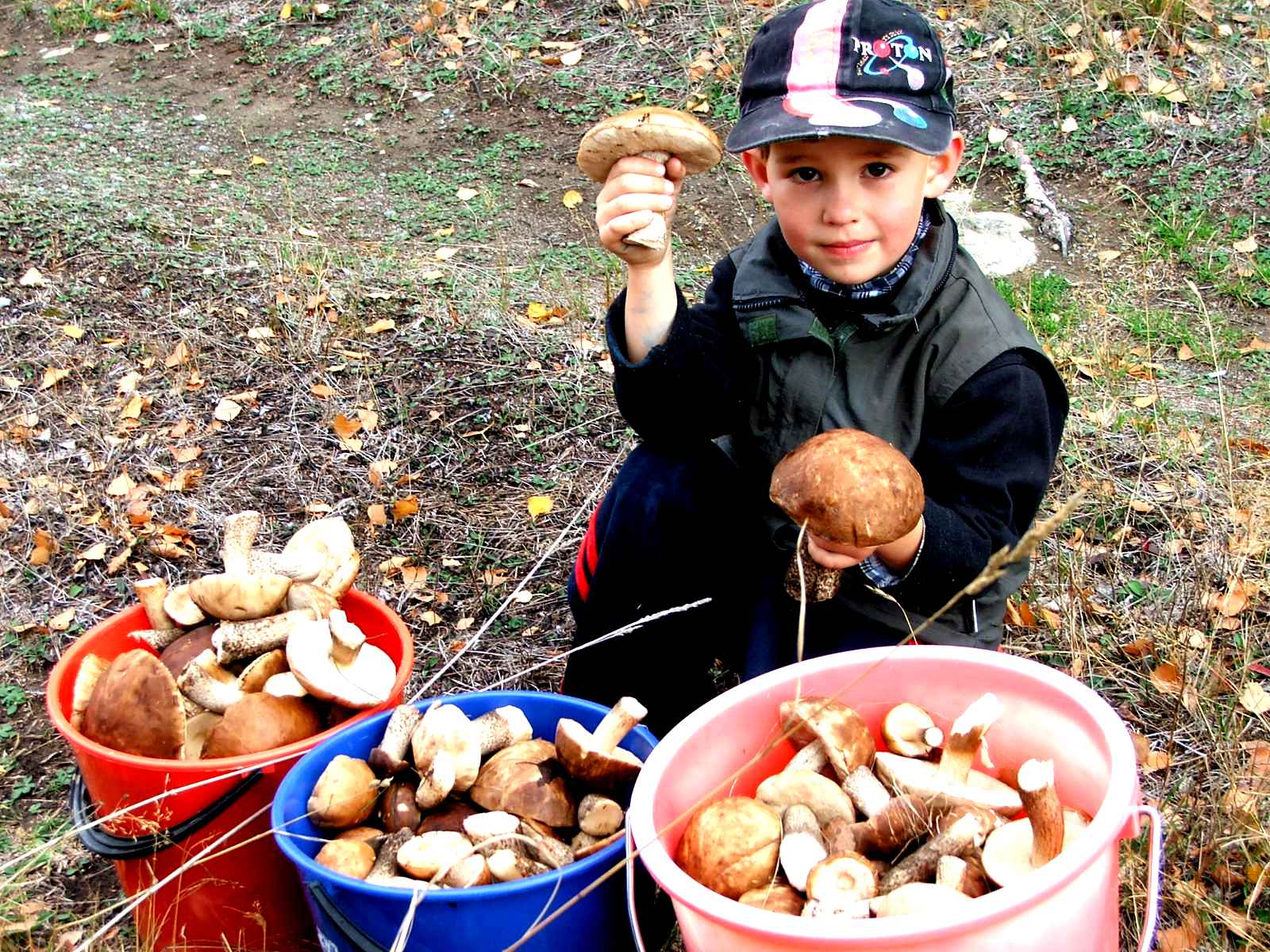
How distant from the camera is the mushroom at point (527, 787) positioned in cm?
209

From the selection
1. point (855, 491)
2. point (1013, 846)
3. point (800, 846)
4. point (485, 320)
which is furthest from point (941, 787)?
point (485, 320)

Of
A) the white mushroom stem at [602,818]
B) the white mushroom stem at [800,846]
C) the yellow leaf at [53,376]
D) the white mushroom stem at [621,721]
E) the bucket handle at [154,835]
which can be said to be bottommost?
the yellow leaf at [53,376]

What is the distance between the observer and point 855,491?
193cm

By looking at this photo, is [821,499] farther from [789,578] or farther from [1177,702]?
[1177,702]

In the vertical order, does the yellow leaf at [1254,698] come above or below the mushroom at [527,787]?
below

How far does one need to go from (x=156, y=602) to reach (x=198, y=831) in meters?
0.53

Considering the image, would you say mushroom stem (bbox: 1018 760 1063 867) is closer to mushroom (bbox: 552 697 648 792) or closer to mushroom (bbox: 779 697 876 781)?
mushroom (bbox: 779 697 876 781)

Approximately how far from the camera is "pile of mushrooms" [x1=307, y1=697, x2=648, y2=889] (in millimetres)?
1984

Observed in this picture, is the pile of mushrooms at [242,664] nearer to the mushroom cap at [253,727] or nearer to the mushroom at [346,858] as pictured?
the mushroom cap at [253,727]

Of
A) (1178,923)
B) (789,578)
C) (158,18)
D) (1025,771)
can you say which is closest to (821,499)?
(789,578)

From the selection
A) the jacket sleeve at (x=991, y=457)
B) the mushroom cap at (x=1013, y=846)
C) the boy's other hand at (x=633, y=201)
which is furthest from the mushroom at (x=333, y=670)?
the mushroom cap at (x=1013, y=846)

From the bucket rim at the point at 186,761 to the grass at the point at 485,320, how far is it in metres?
0.33

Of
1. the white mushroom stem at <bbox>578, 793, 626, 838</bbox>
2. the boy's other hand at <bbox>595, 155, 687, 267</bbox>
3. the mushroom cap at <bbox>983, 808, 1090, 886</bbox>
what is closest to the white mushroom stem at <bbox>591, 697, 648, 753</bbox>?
the white mushroom stem at <bbox>578, 793, 626, 838</bbox>

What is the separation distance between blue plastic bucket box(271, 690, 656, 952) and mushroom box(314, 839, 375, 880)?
4 centimetres
